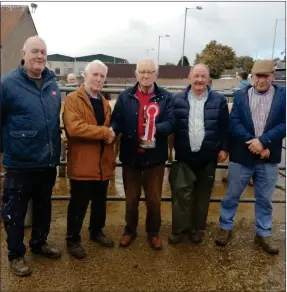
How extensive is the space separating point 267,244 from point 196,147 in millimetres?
1114

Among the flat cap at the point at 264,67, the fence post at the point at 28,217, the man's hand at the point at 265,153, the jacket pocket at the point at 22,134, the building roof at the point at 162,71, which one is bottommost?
the fence post at the point at 28,217

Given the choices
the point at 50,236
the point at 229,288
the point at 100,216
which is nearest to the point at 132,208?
the point at 100,216

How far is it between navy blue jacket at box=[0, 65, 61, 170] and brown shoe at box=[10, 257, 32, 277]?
0.75 m

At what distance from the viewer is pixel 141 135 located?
3039 millimetres

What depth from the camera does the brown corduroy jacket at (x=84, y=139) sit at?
2777 millimetres

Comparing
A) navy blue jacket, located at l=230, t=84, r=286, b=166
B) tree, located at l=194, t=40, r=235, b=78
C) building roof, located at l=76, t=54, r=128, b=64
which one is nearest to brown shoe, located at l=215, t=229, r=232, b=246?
navy blue jacket, located at l=230, t=84, r=286, b=166

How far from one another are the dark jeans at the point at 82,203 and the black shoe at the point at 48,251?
16 cm

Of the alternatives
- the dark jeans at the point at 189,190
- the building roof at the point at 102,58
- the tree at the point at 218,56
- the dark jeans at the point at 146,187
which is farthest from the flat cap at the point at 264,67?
the building roof at the point at 102,58

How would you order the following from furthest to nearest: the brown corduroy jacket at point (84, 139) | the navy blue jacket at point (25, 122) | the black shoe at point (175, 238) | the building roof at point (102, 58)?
the building roof at point (102, 58) → the black shoe at point (175, 238) → the brown corduroy jacket at point (84, 139) → the navy blue jacket at point (25, 122)

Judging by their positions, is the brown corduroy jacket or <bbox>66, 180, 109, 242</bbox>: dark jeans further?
<bbox>66, 180, 109, 242</bbox>: dark jeans

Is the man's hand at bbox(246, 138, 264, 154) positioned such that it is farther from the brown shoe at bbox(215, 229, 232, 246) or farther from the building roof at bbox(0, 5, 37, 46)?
the building roof at bbox(0, 5, 37, 46)

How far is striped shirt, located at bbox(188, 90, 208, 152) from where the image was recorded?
314 centimetres

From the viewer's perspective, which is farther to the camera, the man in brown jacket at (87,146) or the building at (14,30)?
the building at (14,30)

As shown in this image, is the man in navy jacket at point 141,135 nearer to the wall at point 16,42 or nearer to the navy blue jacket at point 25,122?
the navy blue jacket at point 25,122
